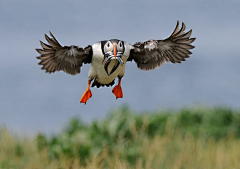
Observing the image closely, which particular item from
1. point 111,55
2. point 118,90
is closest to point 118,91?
point 118,90

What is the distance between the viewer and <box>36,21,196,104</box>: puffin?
22.8ft

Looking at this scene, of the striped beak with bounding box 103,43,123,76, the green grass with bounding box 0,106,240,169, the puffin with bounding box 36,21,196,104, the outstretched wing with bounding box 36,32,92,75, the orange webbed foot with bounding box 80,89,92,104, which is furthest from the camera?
the green grass with bounding box 0,106,240,169

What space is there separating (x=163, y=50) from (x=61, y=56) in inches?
82.0

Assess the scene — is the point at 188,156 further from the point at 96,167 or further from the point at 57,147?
the point at 57,147

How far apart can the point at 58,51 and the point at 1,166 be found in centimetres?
437

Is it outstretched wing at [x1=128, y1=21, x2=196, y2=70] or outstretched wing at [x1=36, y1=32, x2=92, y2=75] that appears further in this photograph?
outstretched wing at [x1=128, y1=21, x2=196, y2=70]

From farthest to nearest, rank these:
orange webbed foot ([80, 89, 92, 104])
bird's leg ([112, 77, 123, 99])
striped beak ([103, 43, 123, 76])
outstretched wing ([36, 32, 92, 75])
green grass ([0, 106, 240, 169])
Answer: green grass ([0, 106, 240, 169])
orange webbed foot ([80, 89, 92, 104])
outstretched wing ([36, 32, 92, 75])
bird's leg ([112, 77, 123, 99])
striped beak ([103, 43, 123, 76])

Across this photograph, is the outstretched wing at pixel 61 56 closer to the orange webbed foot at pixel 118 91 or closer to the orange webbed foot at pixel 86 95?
the orange webbed foot at pixel 86 95

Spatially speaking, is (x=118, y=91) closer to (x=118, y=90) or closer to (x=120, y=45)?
(x=118, y=90)

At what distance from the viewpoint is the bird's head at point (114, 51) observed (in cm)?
665

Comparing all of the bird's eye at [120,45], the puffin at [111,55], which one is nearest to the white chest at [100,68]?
the puffin at [111,55]

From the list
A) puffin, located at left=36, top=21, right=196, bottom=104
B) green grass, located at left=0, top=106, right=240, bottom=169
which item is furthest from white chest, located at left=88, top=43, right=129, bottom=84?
green grass, located at left=0, top=106, right=240, bottom=169

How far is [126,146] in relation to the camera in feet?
36.7

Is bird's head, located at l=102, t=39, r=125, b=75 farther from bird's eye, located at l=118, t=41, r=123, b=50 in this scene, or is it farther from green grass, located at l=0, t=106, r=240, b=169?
green grass, located at l=0, t=106, r=240, b=169
